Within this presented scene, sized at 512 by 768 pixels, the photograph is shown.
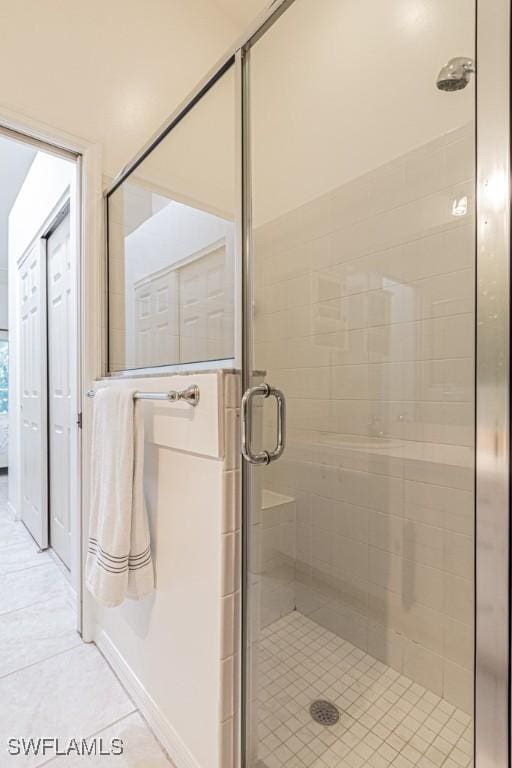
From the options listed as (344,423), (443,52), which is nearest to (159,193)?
(443,52)

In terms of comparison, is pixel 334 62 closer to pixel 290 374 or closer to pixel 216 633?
pixel 290 374

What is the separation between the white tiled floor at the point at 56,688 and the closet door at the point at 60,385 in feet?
1.36

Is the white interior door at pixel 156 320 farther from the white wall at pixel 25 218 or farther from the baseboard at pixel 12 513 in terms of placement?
the baseboard at pixel 12 513

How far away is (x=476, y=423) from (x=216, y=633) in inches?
31.0

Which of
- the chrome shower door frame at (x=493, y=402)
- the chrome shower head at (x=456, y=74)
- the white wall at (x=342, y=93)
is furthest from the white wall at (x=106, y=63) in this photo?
the chrome shower door frame at (x=493, y=402)

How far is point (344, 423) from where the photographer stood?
4.56 feet

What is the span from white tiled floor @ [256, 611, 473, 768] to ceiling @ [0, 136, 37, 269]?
294cm

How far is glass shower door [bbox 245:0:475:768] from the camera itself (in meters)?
1.01

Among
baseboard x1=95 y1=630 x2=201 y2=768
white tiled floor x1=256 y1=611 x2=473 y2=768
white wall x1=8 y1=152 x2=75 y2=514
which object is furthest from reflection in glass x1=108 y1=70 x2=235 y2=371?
baseboard x1=95 y1=630 x2=201 y2=768

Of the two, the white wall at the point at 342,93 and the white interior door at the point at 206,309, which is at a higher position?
the white wall at the point at 342,93

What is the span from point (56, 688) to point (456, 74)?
87.6 inches

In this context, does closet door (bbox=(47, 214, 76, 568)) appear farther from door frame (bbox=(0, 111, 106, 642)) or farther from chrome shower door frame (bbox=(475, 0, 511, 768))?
chrome shower door frame (bbox=(475, 0, 511, 768))

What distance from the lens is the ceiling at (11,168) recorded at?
2816mm

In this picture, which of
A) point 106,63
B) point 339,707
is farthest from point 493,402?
point 106,63
